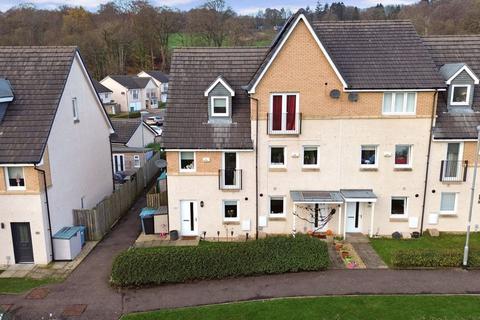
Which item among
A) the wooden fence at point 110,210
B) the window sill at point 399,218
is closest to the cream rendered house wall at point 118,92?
the wooden fence at point 110,210

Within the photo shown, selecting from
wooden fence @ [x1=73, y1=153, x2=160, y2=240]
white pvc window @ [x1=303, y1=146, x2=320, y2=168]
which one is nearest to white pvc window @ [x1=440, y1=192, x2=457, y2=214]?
white pvc window @ [x1=303, y1=146, x2=320, y2=168]

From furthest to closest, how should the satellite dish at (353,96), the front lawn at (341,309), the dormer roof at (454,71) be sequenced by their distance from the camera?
the satellite dish at (353,96)
the dormer roof at (454,71)
the front lawn at (341,309)

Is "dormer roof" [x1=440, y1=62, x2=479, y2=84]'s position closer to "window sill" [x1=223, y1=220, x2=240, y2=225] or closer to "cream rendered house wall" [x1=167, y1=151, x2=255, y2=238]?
"cream rendered house wall" [x1=167, y1=151, x2=255, y2=238]

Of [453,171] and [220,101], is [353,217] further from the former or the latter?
[220,101]

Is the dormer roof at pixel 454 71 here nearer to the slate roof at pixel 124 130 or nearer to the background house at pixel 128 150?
the background house at pixel 128 150

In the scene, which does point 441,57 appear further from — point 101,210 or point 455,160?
point 101,210

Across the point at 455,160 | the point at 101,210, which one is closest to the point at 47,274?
the point at 101,210

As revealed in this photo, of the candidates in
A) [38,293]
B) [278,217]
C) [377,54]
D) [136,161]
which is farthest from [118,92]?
[38,293]
